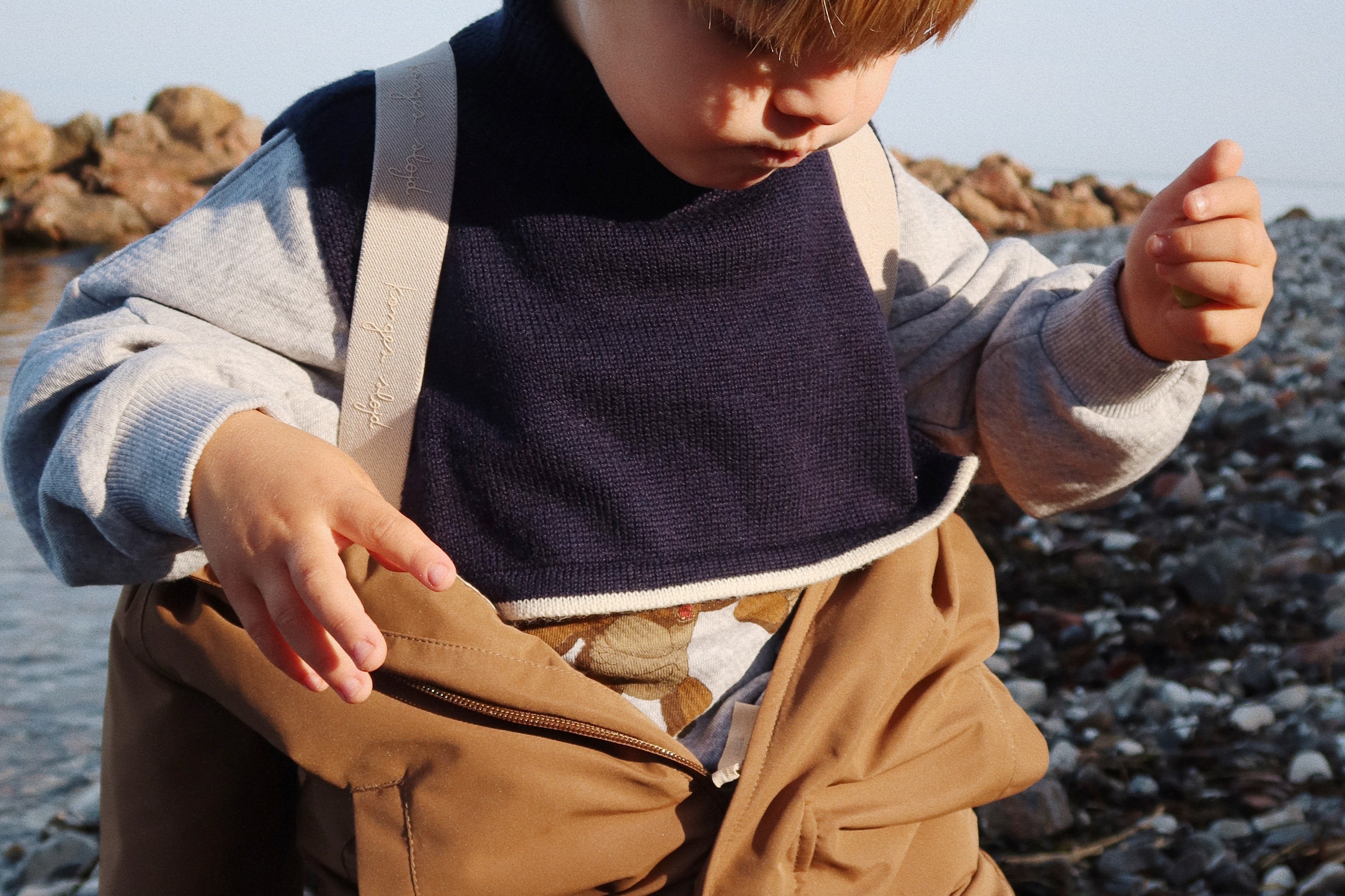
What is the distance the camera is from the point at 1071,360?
142cm

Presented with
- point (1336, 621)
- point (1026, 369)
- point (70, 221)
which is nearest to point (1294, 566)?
point (1336, 621)

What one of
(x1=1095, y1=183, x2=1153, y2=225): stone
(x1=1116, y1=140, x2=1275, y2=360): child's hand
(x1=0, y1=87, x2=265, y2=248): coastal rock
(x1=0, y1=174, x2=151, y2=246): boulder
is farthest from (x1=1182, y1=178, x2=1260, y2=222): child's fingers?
(x1=1095, y1=183, x2=1153, y2=225): stone

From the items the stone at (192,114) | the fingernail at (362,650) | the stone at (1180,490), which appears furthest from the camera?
the stone at (192,114)

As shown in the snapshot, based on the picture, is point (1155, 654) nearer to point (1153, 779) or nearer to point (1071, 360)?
point (1153, 779)

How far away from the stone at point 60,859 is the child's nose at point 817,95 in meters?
1.89

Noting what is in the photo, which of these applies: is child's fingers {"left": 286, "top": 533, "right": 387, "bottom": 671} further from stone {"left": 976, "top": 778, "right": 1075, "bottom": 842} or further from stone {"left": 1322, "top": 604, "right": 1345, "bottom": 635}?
stone {"left": 1322, "top": 604, "right": 1345, "bottom": 635}

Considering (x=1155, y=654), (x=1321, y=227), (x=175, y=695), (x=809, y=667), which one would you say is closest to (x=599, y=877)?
(x=809, y=667)

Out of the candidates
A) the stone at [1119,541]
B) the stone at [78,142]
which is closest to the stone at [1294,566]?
the stone at [1119,541]

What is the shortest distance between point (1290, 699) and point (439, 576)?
212 cm

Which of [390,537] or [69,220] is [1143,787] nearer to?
[390,537]

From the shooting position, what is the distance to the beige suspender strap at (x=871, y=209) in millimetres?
1509

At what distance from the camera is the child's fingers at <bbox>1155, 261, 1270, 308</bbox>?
3.98 feet

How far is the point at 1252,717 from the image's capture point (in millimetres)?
2342

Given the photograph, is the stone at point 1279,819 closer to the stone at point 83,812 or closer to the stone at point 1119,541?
the stone at point 1119,541
